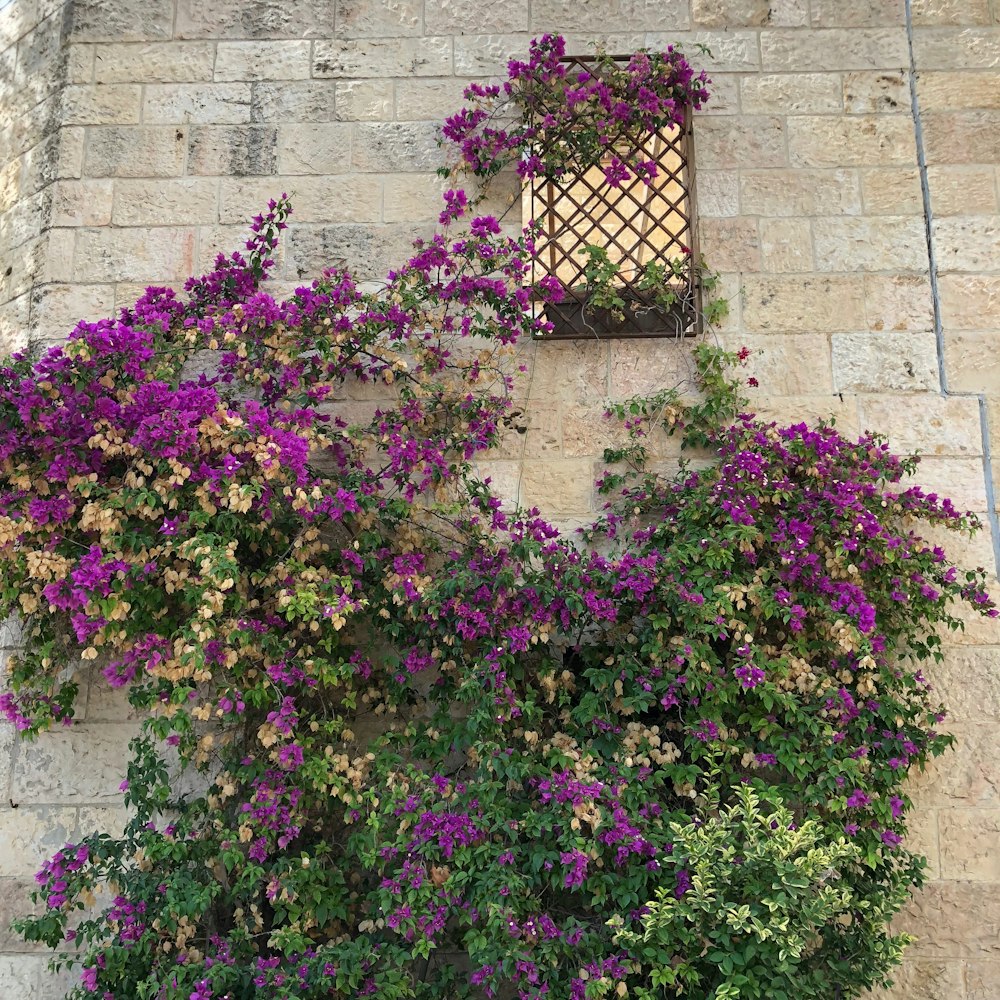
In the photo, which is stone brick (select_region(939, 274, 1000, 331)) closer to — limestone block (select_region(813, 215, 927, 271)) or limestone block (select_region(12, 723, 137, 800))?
limestone block (select_region(813, 215, 927, 271))

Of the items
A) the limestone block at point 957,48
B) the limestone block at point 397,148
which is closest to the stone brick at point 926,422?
the limestone block at point 957,48

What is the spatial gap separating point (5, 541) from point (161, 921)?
4.28ft

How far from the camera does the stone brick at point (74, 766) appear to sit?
362cm

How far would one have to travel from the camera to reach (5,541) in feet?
10.2

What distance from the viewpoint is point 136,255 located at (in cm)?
407

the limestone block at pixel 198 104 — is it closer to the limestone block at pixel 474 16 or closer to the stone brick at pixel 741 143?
the limestone block at pixel 474 16

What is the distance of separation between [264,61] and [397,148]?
721 mm

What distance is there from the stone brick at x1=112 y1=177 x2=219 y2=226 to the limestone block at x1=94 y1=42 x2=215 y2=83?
19.1 inches

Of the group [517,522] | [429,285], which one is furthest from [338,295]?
[517,522]

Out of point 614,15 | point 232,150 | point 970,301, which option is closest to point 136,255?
point 232,150

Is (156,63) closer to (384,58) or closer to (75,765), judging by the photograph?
(384,58)

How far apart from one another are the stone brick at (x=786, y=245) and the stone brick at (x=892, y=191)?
28cm

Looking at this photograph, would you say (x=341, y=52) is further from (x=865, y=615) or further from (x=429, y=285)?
(x=865, y=615)

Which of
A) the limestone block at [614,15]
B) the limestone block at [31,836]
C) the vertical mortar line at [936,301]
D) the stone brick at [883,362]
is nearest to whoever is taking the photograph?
the limestone block at [31,836]
